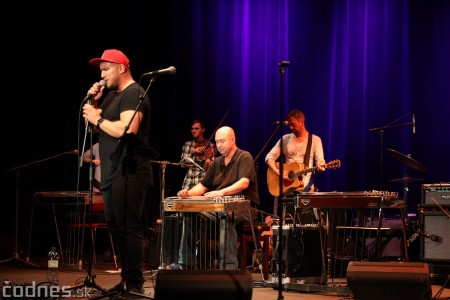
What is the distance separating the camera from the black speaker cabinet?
23.8ft

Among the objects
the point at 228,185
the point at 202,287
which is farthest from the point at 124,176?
→ the point at 228,185

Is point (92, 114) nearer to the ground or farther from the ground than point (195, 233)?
farther from the ground

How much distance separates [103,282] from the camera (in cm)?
698

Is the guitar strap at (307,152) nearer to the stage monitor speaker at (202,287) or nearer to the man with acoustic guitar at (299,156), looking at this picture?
the man with acoustic guitar at (299,156)

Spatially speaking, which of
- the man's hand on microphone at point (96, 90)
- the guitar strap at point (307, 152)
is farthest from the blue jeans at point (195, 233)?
the man's hand on microphone at point (96, 90)

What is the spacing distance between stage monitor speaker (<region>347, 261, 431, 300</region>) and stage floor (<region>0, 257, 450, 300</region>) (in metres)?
0.52

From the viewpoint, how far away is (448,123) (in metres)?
9.02

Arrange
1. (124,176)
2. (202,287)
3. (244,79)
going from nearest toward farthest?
(202,287) → (124,176) → (244,79)

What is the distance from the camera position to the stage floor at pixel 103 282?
5.83 m

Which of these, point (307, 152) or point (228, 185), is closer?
point (228, 185)

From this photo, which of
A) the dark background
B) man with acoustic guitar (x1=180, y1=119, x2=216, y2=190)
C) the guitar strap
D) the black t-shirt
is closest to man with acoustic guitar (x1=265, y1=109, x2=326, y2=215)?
the guitar strap

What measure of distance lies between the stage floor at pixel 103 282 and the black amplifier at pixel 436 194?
2.74 feet

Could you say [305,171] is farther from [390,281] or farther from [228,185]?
[390,281]

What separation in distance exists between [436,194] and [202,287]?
3732 millimetres
